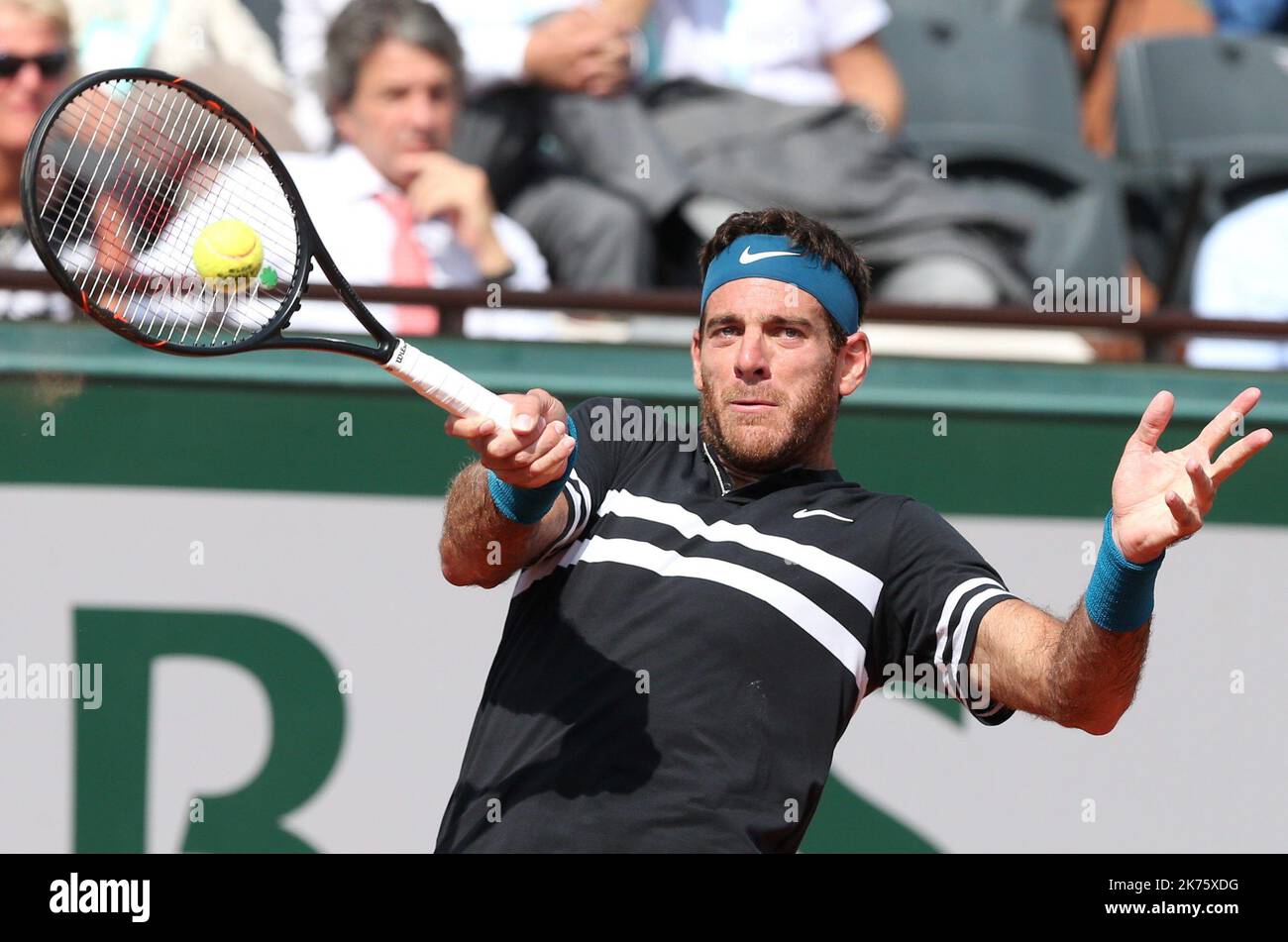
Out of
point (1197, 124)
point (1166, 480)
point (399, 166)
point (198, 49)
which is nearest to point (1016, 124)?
point (1197, 124)

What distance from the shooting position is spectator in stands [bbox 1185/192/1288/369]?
4750mm

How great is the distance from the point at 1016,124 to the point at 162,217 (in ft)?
8.68

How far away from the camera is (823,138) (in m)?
4.75

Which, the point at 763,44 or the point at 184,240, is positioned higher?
the point at 763,44

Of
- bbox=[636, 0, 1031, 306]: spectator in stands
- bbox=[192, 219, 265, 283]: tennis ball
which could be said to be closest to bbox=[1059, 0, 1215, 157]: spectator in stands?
bbox=[636, 0, 1031, 306]: spectator in stands

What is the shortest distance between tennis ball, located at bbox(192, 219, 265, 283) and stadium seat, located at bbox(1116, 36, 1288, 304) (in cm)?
318

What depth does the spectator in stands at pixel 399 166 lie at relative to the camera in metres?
4.40

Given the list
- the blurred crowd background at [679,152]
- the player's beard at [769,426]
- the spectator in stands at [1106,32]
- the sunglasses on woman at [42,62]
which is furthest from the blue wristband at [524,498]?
the spectator in stands at [1106,32]

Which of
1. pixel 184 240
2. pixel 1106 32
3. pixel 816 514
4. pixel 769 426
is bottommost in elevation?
pixel 816 514

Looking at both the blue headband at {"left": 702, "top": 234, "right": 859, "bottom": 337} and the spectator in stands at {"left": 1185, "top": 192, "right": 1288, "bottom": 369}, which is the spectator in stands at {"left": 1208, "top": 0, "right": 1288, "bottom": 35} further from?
the blue headband at {"left": 702, "top": 234, "right": 859, "bottom": 337}

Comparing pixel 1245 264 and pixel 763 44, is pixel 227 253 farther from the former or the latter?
pixel 1245 264

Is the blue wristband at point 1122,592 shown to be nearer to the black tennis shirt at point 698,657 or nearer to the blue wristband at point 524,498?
the black tennis shirt at point 698,657

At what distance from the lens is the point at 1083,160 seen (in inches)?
196
